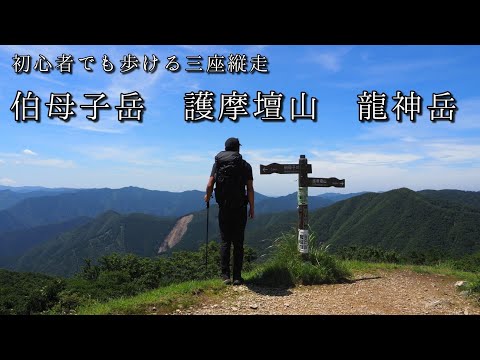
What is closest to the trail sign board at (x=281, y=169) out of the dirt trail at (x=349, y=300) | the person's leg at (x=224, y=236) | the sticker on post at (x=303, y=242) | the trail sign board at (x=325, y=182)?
the trail sign board at (x=325, y=182)

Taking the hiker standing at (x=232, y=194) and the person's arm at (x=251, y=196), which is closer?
the hiker standing at (x=232, y=194)

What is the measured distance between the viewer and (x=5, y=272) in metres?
36.2

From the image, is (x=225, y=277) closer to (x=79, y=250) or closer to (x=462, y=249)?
(x=462, y=249)

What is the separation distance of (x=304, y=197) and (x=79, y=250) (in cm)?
20370

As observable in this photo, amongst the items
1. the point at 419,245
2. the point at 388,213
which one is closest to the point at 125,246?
the point at 388,213

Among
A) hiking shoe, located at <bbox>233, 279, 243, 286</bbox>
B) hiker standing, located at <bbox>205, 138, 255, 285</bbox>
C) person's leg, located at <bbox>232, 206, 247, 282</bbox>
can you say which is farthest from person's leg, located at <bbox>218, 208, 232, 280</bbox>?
hiking shoe, located at <bbox>233, 279, 243, 286</bbox>

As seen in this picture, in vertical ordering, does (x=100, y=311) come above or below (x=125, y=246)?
above

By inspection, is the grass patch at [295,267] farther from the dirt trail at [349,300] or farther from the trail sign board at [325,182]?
the trail sign board at [325,182]

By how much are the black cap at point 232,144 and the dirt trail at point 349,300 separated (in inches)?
103

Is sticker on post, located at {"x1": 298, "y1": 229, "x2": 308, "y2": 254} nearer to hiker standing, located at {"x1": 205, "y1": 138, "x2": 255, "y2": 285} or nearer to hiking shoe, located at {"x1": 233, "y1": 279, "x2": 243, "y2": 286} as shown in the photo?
hiker standing, located at {"x1": 205, "y1": 138, "x2": 255, "y2": 285}

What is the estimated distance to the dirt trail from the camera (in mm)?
6328

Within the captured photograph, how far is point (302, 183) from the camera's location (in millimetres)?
8797

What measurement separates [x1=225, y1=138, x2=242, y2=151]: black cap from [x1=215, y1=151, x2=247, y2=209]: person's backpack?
0.65 ft

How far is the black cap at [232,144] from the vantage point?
7582mm
